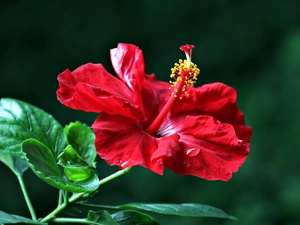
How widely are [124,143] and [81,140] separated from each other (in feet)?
0.64

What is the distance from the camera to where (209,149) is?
0.85m

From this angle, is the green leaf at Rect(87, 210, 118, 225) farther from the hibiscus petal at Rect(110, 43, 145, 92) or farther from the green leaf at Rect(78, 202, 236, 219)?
the hibiscus petal at Rect(110, 43, 145, 92)

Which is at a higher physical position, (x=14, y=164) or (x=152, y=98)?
(x=152, y=98)

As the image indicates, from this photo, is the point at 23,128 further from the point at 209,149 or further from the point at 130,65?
the point at 209,149

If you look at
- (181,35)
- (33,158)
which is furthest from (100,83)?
(181,35)

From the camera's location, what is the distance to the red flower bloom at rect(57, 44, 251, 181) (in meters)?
0.79

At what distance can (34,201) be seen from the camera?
8.08 feet

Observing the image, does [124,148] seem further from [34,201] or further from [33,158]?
[34,201]

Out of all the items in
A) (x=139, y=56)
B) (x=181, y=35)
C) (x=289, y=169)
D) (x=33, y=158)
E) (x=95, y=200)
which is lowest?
(x=95, y=200)

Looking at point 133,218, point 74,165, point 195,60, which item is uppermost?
point 74,165

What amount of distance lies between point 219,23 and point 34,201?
1407 mm

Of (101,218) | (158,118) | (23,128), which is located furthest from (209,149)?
(23,128)

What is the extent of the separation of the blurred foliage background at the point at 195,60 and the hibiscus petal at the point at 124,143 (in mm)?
1691

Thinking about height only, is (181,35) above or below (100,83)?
below
